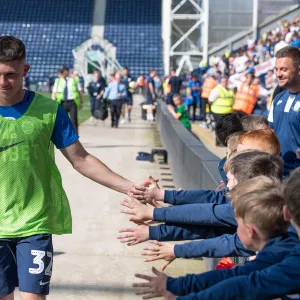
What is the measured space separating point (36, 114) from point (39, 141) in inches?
6.1

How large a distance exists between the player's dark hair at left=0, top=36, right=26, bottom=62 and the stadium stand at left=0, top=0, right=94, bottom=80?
5442cm

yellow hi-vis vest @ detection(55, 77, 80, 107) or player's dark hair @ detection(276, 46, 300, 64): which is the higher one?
player's dark hair @ detection(276, 46, 300, 64)

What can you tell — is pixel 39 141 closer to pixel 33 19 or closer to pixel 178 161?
pixel 178 161

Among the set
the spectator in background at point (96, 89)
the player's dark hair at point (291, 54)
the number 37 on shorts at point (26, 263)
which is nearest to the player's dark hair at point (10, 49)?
the number 37 on shorts at point (26, 263)

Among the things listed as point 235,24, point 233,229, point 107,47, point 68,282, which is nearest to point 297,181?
point 233,229

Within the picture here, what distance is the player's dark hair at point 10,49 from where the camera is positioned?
422 cm

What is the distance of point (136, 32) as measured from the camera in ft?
202

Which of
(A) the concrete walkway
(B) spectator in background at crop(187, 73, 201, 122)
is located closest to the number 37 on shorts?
(A) the concrete walkway

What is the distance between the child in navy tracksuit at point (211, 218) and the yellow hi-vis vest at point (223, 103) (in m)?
15.5

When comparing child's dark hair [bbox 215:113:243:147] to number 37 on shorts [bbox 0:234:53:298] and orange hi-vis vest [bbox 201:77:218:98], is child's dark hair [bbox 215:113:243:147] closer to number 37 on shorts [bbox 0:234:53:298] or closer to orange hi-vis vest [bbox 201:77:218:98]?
number 37 on shorts [bbox 0:234:53:298]

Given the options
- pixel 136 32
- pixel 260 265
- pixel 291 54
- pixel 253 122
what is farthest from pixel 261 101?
pixel 136 32

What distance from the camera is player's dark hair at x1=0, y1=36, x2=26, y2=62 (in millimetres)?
4223

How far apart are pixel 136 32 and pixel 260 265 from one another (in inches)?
2335

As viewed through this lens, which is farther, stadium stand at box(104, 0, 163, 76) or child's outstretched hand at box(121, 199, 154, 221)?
stadium stand at box(104, 0, 163, 76)
